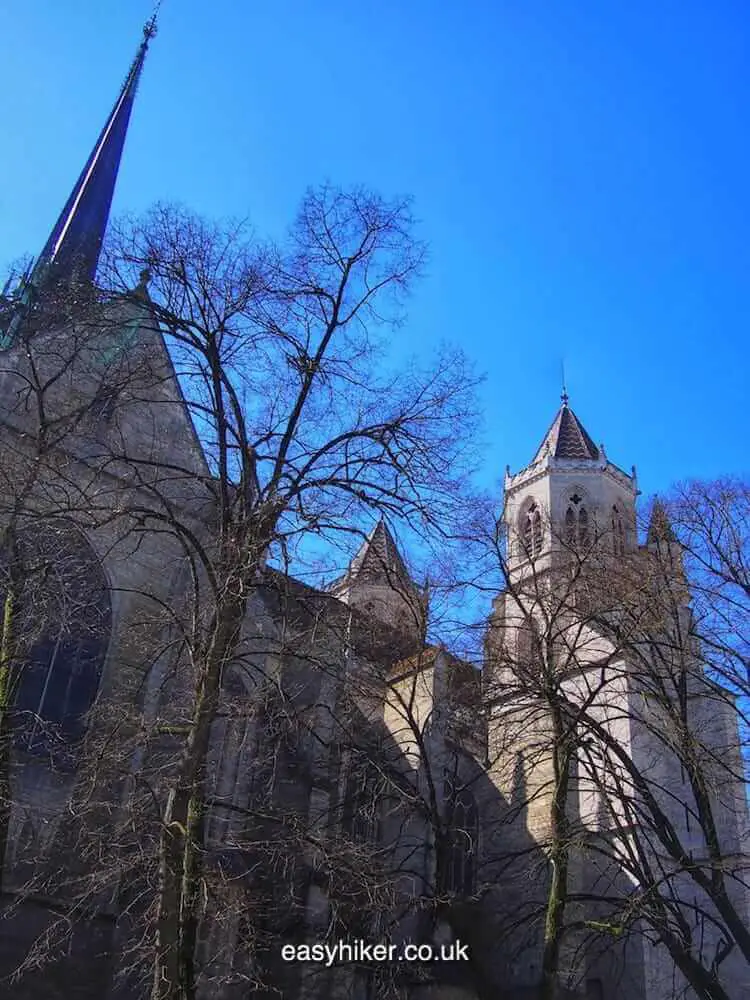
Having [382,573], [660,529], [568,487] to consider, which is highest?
[568,487]

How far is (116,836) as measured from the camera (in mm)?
7113

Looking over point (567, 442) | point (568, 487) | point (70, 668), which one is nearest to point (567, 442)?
point (567, 442)

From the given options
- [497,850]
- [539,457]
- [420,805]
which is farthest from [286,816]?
[539,457]

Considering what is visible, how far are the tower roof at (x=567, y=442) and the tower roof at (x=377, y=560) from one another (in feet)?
83.5

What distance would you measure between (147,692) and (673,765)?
1402 centimetres

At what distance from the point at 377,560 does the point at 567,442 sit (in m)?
28.0

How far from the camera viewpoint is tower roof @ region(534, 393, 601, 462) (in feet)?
113

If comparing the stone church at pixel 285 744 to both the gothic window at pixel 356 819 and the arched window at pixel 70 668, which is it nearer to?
the arched window at pixel 70 668

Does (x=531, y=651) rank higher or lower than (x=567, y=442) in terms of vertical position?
lower

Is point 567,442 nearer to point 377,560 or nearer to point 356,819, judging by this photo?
point 356,819

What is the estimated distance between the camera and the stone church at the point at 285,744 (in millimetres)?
8352

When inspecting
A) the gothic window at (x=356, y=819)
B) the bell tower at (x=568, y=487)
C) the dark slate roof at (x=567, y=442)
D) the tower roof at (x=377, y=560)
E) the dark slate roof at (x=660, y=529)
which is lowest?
the gothic window at (x=356, y=819)

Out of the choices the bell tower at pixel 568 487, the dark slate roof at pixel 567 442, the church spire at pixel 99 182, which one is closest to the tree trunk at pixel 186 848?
the church spire at pixel 99 182

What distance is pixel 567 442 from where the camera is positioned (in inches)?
1388
